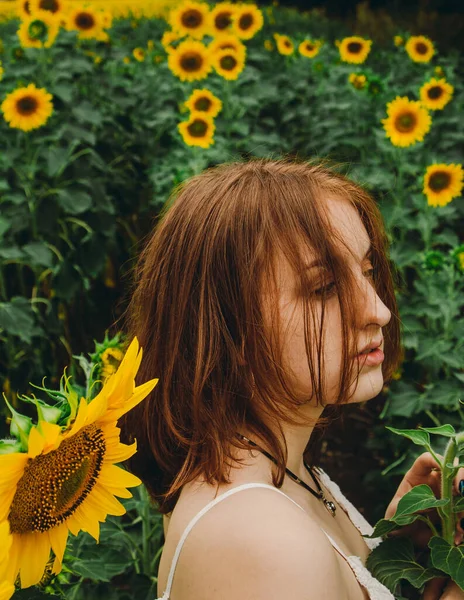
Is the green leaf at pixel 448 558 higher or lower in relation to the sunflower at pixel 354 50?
lower

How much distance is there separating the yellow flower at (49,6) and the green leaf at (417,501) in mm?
2427

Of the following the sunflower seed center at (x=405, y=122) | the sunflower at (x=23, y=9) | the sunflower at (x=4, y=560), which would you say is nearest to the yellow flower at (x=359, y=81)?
the sunflower seed center at (x=405, y=122)

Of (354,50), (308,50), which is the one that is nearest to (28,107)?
(354,50)

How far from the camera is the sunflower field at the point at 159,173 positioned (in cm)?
196

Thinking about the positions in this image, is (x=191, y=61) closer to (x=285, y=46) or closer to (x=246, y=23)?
(x=246, y=23)

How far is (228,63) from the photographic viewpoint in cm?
294

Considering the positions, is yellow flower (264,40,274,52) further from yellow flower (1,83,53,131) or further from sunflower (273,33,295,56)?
yellow flower (1,83,53,131)

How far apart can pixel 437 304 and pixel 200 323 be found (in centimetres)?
128

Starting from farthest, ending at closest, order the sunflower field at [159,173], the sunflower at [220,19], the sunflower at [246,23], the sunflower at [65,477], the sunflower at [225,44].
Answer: the sunflower at [246,23]
the sunflower at [220,19]
the sunflower at [225,44]
the sunflower field at [159,173]
the sunflower at [65,477]

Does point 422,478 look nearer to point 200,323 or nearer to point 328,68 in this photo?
point 200,323

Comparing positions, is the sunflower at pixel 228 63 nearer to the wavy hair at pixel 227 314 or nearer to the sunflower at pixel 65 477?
the wavy hair at pixel 227 314

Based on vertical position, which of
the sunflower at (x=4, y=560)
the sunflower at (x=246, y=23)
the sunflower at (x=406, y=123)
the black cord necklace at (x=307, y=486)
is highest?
the sunflower at (x=246, y=23)

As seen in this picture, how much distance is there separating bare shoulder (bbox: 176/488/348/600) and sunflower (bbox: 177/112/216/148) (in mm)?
1998

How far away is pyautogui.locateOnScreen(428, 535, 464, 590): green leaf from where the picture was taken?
82cm
